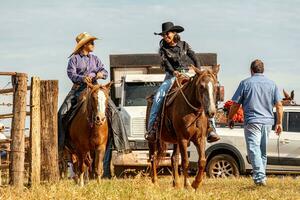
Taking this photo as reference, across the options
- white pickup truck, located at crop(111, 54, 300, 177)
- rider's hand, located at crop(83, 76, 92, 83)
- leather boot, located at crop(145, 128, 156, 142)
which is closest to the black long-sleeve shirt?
leather boot, located at crop(145, 128, 156, 142)

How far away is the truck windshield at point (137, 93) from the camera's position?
2306 cm

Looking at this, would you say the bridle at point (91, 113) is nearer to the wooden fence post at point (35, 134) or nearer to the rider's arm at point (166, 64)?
the rider's arm at point (166, 64)

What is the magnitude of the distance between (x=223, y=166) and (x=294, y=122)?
2.15 m

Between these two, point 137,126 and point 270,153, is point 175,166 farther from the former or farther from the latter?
point 137,126

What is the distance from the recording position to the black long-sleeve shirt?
15.5m

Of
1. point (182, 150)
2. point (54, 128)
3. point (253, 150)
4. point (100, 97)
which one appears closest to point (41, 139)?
point (54, 128)

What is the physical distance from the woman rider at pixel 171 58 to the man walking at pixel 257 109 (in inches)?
28.4

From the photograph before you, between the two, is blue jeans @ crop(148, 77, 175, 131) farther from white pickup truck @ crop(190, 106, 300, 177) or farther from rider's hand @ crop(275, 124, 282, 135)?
white pickup truck @ crop(190, 106, 300, 177)

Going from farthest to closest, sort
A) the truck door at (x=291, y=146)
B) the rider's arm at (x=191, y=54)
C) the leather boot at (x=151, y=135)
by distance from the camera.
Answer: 1. the truck door at (x=291, y=146)
2. the leather boot at (x=151, y=135)
3. the rider's arm at (x=191, y=54)

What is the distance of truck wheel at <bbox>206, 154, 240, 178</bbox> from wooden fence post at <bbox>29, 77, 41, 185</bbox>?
8086 millimetres

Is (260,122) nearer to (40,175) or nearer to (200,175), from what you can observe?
(200,175)

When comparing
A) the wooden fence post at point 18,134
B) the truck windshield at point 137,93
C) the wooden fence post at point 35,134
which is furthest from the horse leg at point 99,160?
the truck windshield at point 137,93

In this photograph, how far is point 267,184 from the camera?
621 inches

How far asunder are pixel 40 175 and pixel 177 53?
3439 mm
